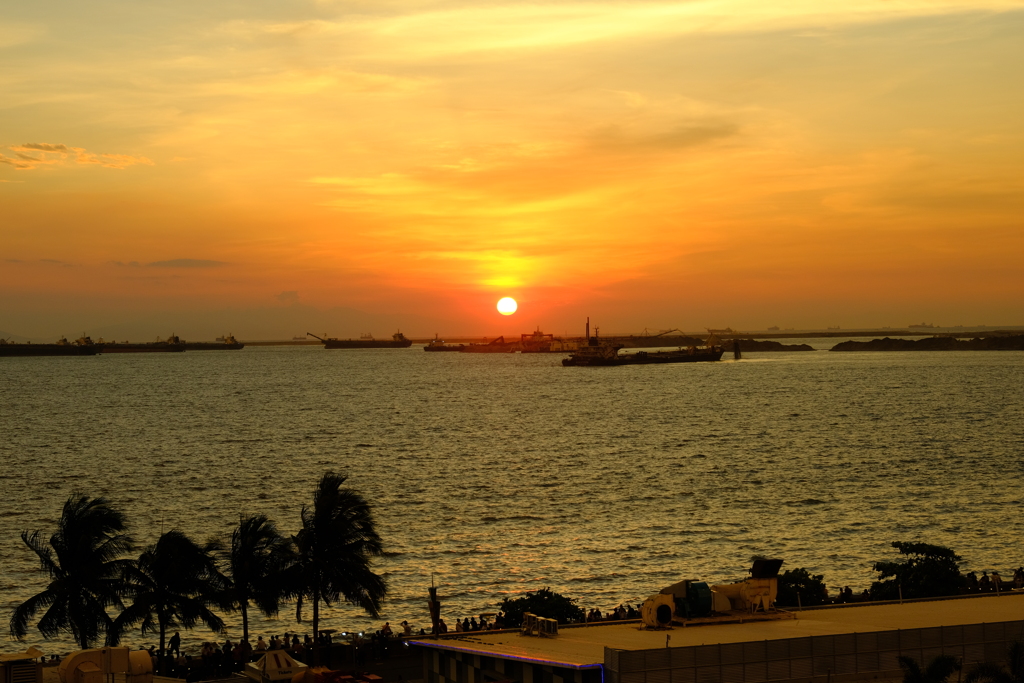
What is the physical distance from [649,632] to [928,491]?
2360 inches

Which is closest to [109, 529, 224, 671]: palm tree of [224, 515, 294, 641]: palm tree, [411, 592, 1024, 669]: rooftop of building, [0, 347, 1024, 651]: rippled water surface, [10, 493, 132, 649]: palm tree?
[10, 493, 132, 649]: palm tree

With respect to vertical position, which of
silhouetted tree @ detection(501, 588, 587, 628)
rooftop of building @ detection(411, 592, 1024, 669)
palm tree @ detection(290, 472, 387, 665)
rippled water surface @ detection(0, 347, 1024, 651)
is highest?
rooftop of building @ detection(411, 592, 1024, 669)

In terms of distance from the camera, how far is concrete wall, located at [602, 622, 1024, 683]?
16.9 meters

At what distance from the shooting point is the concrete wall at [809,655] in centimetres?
1688

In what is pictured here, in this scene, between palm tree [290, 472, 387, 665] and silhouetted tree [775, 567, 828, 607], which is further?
palm tree [290, 472, 387, 665]

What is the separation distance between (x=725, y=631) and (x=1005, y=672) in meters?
4.72

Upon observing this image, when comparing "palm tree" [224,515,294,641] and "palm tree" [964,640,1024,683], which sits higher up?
"palm tree" [964,640,1024,683]

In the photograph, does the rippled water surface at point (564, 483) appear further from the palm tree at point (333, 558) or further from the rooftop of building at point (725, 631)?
the rooftop of building at point (725, 631)

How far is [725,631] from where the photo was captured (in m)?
19.5

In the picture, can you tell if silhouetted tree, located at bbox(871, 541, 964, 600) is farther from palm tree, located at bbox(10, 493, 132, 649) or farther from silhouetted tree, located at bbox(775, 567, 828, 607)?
palm tree, located at bbox(10, 493, 132, 649)

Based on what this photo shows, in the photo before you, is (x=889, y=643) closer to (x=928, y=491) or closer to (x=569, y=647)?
(x=569, y=647)

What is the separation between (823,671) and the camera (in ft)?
59.0

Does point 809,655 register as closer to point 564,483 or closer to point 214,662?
point 214,662

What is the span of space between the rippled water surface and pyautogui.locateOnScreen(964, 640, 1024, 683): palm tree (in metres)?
27.2
